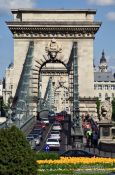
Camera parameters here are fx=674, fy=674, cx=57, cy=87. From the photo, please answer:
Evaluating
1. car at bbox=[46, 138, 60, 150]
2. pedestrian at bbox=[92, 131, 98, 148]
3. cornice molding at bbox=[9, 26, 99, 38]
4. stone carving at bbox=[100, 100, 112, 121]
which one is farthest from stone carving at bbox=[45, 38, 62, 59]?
stone carving at bbox=[100, 100, 112, 121]

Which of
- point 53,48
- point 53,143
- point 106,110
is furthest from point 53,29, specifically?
point 106,110

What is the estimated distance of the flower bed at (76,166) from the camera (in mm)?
27783

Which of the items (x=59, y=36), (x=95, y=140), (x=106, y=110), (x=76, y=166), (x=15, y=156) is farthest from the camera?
(x=59, y=36)

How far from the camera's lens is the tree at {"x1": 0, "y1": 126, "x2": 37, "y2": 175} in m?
18.8

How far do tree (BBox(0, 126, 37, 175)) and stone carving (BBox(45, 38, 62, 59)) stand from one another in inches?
2330

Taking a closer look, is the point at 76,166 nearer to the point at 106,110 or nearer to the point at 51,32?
the point at 106,110

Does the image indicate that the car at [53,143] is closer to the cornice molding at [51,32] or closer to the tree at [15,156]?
the tree at [15,156]

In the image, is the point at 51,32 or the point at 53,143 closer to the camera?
the point at 53,143

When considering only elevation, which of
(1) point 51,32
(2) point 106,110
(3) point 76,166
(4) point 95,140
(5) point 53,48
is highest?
(1) point 51,32

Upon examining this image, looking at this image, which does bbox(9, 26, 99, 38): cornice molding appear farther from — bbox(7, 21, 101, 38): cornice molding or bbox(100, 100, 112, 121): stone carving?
bbox(100, 100, 112, 121): stone carving

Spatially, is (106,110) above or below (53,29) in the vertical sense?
below

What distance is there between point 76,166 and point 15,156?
443 inches

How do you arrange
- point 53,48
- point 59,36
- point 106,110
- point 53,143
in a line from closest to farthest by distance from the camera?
point 106,110 < point 53,143 < point 53,48 < point 59,36

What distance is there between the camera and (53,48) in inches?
3108
